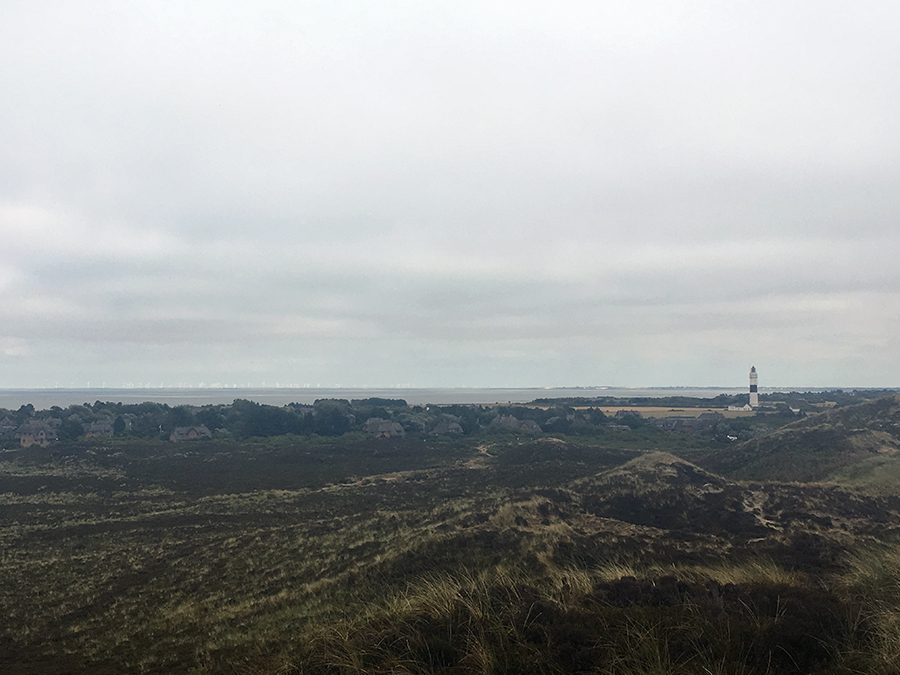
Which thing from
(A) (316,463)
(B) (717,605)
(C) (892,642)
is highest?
(C) (892,642)

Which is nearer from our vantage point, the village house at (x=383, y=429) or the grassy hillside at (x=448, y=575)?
the grassy hillside at (x=448, y=575)

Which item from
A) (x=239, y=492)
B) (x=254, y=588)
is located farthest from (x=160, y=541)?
(x=239, y=492)

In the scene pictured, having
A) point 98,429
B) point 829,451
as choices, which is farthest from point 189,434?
point 829,451

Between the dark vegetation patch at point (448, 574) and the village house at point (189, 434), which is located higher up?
the dark vegetation patch at point (448, 574)

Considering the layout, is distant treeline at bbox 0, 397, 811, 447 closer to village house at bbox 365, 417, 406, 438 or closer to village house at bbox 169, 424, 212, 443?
village house at bbox 365, 417, 406, 438

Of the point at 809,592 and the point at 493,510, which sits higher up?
the point at 809,592

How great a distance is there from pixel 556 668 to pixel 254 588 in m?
15.7

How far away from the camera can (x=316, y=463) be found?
2552 inches

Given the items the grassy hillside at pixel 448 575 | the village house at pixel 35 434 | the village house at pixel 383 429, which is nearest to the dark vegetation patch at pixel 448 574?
the grassy hillside at pixel 448 575

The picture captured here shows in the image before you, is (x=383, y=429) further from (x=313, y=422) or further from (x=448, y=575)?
(x=448, y=575)

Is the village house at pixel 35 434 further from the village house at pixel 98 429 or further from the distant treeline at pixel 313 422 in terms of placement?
the village house at pixel 98 429

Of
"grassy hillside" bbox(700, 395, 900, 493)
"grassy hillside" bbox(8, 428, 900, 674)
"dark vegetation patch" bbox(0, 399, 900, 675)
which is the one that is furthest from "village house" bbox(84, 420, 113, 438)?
"grassy hillside" bbox(700, 395, 900, 493)

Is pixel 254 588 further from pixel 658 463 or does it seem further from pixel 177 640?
pixel 658 463

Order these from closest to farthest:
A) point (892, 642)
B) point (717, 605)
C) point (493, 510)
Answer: point (892, 642) → point (717, 605) → point (493, 510)
